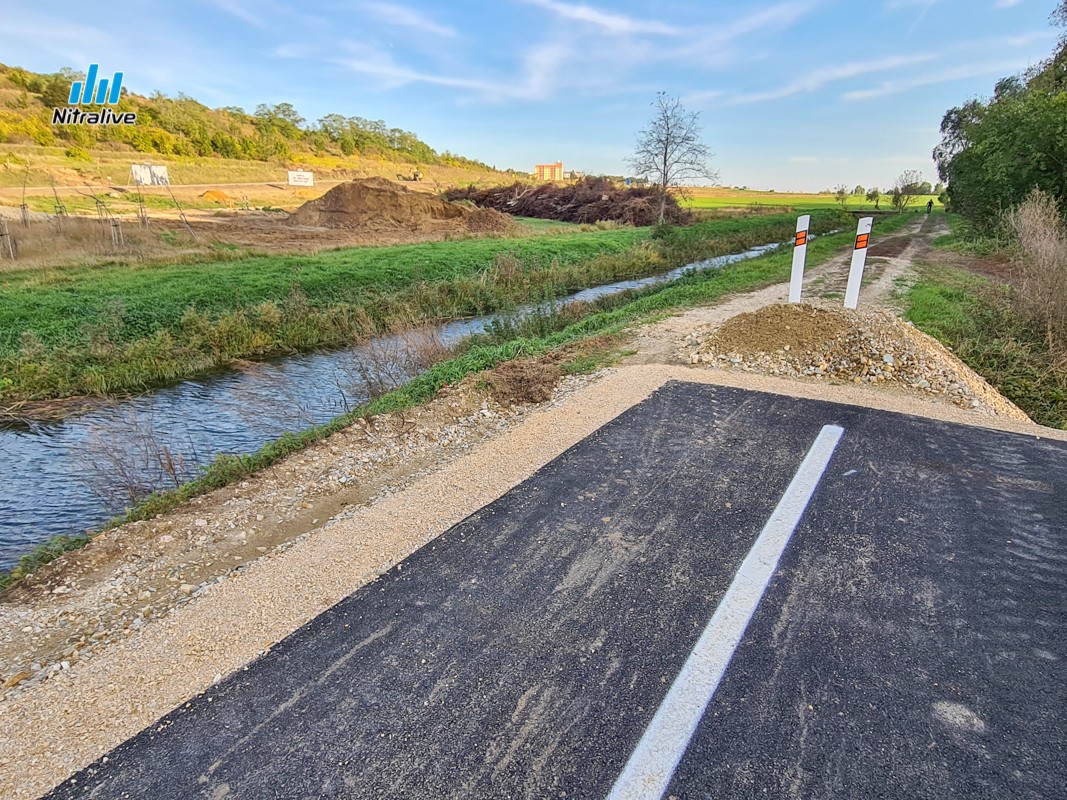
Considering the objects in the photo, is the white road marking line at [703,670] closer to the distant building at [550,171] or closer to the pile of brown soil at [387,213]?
the pile of brown soil at [387,213]

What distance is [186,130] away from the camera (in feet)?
226

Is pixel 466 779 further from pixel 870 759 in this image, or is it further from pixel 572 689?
pixel 870 759

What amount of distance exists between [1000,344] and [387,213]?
3205 cm

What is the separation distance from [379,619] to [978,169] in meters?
40.7

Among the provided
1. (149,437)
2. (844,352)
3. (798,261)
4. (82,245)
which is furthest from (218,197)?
(844,352)

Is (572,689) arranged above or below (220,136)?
below

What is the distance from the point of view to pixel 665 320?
11.6 metres

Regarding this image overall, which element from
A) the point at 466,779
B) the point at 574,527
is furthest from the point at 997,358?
the point at 466,779

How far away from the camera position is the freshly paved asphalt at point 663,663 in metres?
2.33

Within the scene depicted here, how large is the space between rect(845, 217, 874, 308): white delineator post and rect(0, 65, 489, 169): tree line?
6923cm

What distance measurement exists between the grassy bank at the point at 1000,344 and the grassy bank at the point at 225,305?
1049cm
